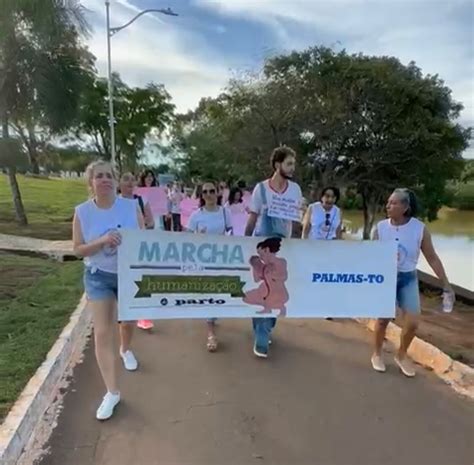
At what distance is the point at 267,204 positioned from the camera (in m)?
4.49

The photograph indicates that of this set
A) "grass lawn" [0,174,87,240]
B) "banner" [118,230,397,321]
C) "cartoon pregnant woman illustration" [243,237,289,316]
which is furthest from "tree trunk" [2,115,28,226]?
"cartoon pregnant woman illustration" [243,237,289,316]

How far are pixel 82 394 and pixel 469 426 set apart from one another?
9.05 ft

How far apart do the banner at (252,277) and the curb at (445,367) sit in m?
0.69

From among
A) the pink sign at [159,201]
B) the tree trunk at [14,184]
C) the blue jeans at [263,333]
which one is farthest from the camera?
the tree trunk at [14,184]

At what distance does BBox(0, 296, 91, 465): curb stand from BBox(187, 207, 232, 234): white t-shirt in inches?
60.9

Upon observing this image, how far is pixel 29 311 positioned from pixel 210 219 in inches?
98.6

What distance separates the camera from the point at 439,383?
4.29 m

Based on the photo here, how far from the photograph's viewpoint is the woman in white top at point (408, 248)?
4.12m

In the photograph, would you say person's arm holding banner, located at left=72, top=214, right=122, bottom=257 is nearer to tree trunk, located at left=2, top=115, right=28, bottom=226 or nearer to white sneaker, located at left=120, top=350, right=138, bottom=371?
white sneaker, located at left=120, top=350, right=138, bottom=371

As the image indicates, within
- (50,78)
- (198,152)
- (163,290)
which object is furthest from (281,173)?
(198,152)

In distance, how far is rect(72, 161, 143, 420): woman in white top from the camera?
3.41 m

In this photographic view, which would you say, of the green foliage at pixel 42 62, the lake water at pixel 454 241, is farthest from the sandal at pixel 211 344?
the green foliage at pixel 42 62

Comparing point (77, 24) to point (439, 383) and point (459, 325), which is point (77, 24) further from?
point (439, 383)

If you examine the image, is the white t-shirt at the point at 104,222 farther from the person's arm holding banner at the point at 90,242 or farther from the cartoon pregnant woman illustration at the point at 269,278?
the cartoon pregnant woman illustration at the point at 269,278
